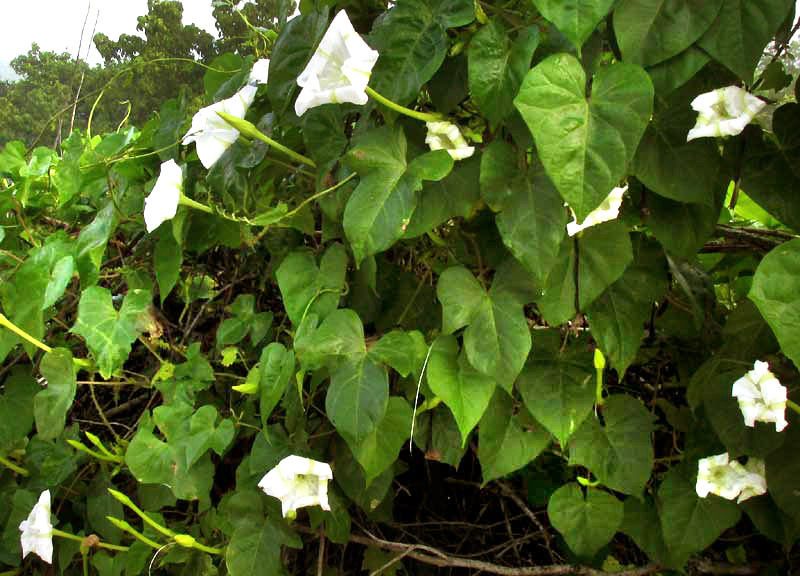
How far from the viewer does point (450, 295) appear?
0.66 metres

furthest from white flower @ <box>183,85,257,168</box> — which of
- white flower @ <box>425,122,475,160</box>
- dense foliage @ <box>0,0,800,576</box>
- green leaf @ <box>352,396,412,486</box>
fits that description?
green leaf @ <box>352,396,412,486</box>

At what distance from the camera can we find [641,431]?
2.42 feet

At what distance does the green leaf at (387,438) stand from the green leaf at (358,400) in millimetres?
38

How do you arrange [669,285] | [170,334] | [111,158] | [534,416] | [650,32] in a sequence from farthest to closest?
[170,334] < [111,158] < [669,285] < [534,416] < [650,32]

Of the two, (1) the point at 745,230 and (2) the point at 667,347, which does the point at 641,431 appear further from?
(1) the point at 745,230

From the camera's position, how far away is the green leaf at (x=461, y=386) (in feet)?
2.12

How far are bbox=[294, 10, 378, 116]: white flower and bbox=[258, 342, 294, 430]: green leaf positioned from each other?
287mm

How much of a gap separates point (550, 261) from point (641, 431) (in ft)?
0.88

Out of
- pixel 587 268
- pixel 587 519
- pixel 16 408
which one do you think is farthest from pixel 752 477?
pixel 16 408

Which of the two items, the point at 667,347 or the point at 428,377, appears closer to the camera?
the point at 428,377

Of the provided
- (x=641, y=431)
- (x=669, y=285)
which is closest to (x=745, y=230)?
(x=669, y=285)

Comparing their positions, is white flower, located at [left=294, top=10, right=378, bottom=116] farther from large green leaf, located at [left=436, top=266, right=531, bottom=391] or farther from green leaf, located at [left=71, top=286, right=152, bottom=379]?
green leaf, located at [left=71, top=286, right=152, bottom=379]

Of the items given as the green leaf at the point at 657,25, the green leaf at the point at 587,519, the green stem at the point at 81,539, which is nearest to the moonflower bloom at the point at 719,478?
the green leaf at the point at 587,519

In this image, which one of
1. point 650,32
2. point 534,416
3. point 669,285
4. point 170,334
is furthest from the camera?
point 170,334
